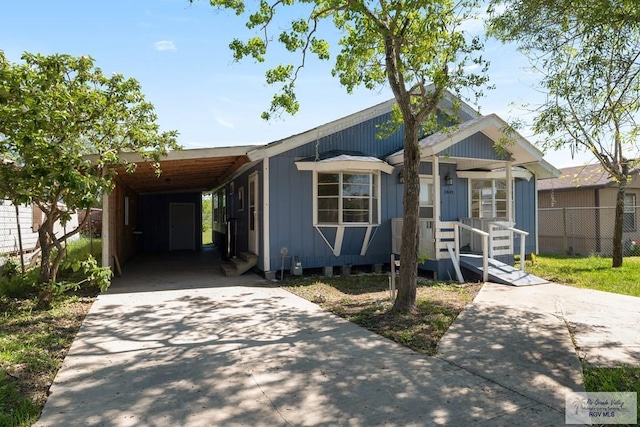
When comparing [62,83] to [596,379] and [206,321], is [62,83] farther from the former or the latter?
[596,379]

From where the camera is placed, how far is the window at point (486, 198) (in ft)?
36.7

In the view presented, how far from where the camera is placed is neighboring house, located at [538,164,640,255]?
14.7 metres

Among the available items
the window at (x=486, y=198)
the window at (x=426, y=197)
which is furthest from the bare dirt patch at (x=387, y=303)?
the window at (x=486, y=198)

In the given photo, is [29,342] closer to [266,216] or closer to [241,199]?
[266,216]

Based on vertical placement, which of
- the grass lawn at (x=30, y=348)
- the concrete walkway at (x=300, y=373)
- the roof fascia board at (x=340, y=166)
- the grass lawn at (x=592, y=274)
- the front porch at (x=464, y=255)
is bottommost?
the grass lawn at (x=592, y=274)

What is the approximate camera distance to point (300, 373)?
3.67 m

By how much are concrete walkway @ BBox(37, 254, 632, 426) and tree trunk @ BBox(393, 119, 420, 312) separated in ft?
2.52

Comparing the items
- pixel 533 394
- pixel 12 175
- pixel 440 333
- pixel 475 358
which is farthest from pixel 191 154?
pixel 533 394

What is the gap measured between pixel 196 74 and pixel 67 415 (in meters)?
7.56

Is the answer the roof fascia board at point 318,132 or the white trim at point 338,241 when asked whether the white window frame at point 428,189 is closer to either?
the roof fascia board at point 318,132

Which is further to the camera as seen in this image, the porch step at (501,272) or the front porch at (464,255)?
the front porch at (464,255)

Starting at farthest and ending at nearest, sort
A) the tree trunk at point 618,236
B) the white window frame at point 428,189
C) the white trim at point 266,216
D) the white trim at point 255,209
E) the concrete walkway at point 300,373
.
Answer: the white window frame at point 428,189 → the tree trunk at point 618,236 → the white trim at point 255,209 → the white trim at point 266,216 → the concrete walkway at point 300,373

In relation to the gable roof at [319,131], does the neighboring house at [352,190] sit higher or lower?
lower

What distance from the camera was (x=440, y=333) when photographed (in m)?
4.88
